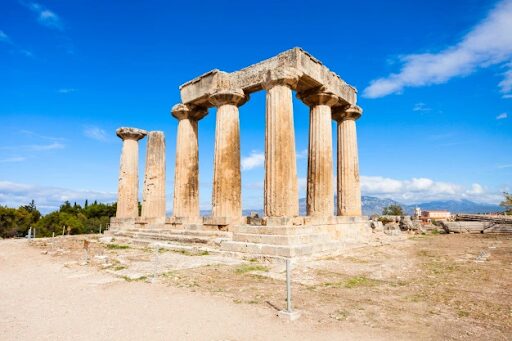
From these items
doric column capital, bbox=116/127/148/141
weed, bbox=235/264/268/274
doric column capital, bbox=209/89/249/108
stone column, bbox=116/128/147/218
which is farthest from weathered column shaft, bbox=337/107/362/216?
stone column, bbox=116/128/147/218

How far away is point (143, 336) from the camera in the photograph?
515 cm

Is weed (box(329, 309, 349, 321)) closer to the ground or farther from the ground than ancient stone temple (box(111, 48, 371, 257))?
closer to the ground

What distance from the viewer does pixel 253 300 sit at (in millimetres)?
6961

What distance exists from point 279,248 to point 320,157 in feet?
21.7

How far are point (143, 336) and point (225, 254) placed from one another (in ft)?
25.3

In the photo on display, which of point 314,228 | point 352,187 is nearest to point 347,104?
point 352,187

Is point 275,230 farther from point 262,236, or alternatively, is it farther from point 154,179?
point 154,179

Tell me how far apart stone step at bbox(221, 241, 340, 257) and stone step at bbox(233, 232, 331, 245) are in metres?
0.24

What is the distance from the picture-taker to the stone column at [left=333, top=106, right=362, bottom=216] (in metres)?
18.7

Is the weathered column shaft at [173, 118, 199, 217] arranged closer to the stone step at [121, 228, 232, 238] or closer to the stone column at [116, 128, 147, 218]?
the stone step at [121, 228, 232, 238]

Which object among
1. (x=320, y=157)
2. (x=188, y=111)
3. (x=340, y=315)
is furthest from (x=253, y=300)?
(x=188, y=111)

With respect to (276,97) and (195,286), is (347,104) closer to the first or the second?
(276,97)

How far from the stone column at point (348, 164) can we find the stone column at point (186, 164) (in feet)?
26.8

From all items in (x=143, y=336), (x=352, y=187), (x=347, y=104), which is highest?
(x=347, y=104)
